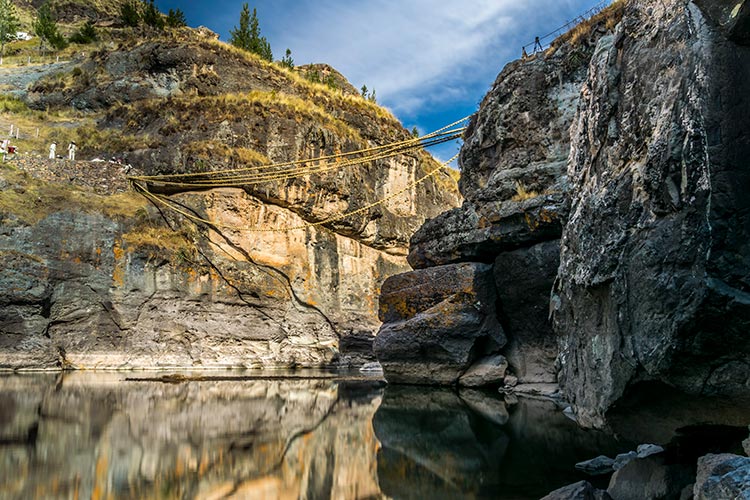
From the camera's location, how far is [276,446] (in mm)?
7922

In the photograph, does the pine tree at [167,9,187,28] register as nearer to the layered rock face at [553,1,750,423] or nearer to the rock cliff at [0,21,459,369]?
the rock cliff at [0,21,459,369]

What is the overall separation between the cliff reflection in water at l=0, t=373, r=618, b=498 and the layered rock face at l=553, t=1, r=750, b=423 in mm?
2239

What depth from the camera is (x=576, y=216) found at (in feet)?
19.3

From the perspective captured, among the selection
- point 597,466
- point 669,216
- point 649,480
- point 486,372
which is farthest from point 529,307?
point 669,216

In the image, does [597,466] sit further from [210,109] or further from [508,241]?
[210,109]

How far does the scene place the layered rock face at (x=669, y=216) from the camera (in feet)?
11.2

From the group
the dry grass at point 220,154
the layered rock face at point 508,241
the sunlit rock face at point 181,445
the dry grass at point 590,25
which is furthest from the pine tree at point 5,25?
the dry grass at point 590,25

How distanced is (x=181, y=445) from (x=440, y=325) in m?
9.23

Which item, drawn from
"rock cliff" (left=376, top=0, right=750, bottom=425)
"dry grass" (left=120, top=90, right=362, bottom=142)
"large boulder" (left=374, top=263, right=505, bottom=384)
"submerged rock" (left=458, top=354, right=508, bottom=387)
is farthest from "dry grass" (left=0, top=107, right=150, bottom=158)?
"rock cliff" (left=376, top=0, right=750, bottom=425)

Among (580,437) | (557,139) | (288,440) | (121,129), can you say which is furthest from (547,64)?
(121,129)

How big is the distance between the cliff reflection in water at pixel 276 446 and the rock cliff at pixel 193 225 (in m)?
9.49

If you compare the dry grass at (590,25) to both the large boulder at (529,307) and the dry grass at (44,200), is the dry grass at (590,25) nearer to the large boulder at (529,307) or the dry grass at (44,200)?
the large boulder at (529,307)

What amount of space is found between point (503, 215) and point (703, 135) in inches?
456

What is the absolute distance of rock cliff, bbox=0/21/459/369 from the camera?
868 inches
